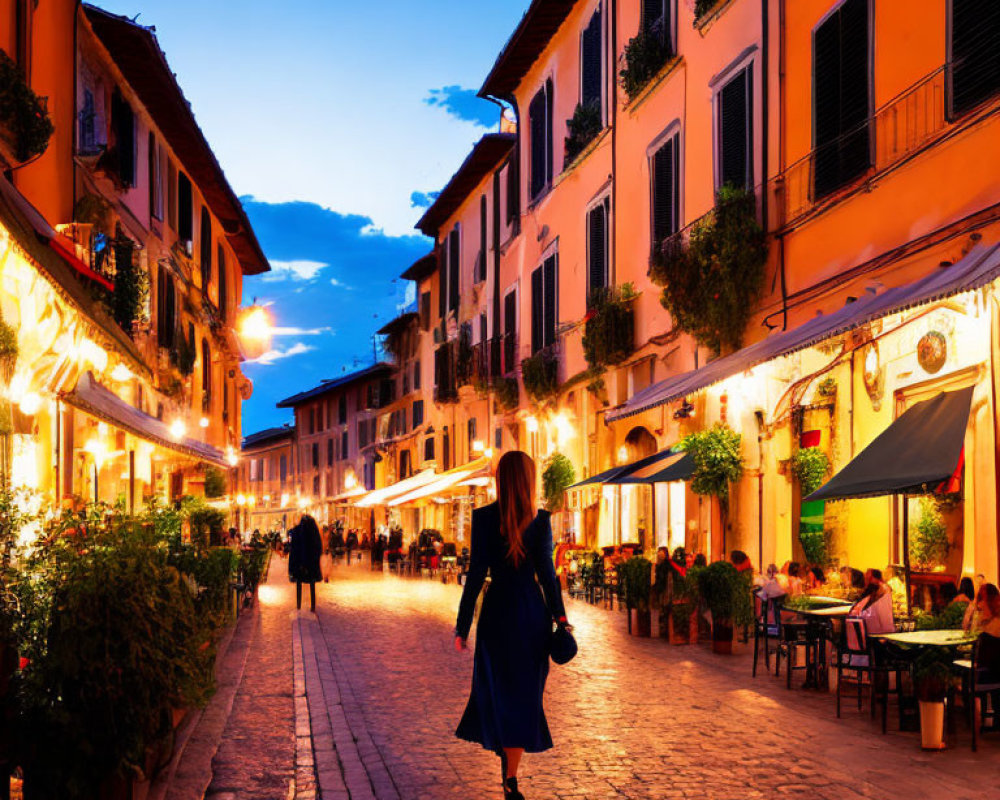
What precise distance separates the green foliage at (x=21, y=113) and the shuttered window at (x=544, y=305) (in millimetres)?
14897

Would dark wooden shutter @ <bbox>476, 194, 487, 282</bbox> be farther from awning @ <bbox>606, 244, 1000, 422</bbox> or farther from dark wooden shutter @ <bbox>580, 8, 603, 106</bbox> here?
awning @ <bbox>606, 244, 1000, 422</bbox>

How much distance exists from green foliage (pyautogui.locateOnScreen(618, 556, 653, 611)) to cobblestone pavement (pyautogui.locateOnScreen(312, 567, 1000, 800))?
1.24 m

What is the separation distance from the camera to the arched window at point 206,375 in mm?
30645

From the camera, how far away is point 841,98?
44.8 ft

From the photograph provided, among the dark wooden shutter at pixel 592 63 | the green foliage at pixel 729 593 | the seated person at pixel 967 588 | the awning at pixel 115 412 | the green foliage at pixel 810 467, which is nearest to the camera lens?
the seated person at pixel 967 588

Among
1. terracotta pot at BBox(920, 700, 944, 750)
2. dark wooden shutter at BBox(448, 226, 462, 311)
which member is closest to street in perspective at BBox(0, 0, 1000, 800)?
terracotta pot at BBox(920, 700, 944, 750)

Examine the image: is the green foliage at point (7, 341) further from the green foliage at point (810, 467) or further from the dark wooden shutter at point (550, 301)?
the dark wooden shutter at point (550, 301)

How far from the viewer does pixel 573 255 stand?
2541 cm

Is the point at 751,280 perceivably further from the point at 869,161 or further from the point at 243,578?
the point at 243,578

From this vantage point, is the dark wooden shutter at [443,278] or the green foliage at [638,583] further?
the dark wooden shutter at [443,278]

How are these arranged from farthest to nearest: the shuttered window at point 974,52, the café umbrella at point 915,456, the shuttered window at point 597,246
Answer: the shuttered window at point 597,246, the shuttered window at point 974,52, the café umbrella at point 915,456

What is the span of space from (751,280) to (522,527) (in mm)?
10205

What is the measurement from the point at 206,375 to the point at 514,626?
26.4m

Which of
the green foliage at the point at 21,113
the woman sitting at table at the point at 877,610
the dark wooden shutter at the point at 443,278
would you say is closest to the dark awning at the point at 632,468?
the woman sitting at table at the point at 877,610
